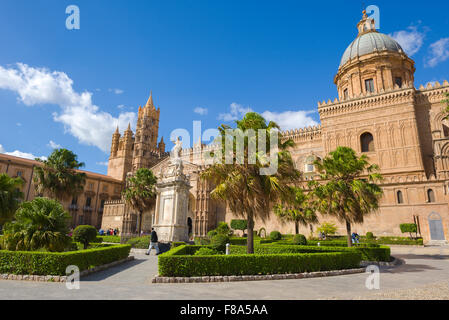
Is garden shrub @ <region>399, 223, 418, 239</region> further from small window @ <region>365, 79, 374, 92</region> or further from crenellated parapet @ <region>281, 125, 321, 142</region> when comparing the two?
small window @ <region>365, 79, 374, 92</region>

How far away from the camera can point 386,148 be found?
37.3 m

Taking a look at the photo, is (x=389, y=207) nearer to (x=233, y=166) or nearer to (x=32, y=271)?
(x=233, y=166)

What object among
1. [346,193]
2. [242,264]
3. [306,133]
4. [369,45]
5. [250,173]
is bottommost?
[242,264]

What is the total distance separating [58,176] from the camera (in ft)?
94.7

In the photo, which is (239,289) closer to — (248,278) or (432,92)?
(248,278)

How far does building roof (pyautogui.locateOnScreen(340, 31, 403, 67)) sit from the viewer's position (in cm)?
4419

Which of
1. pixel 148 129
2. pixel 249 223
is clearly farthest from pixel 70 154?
pixel 148 129

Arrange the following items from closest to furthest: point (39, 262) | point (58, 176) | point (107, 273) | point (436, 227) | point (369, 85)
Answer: point (39, 262), point (107, 273), point (436, 227), point (58, 176), point (369, 85)

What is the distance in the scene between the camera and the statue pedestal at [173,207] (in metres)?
20.4

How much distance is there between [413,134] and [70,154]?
4268cm

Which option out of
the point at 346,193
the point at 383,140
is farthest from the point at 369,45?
the point at 346,193

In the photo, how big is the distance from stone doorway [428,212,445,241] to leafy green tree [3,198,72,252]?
33.1 meters

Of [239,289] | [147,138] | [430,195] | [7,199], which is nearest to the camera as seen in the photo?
[239,289]

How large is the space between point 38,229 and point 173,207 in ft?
33.7
